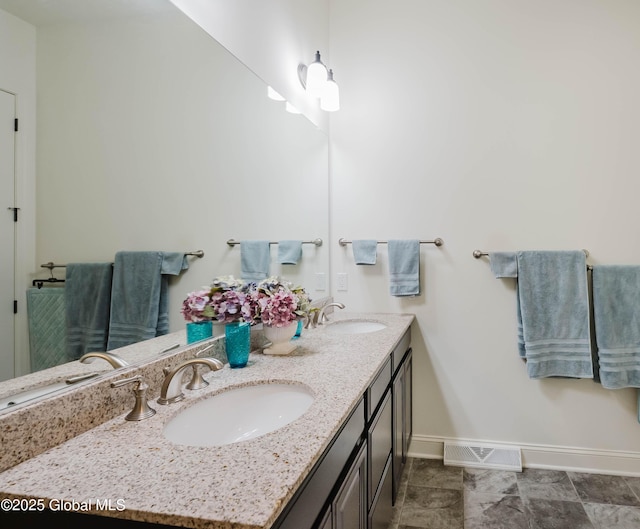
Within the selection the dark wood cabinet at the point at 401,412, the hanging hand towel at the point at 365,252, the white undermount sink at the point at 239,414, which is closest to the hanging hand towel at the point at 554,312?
the dark wood cabinet at the point at 401,412

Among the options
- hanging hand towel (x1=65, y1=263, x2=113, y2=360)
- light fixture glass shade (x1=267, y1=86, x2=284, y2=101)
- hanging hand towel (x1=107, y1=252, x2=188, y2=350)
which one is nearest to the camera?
hanging hand towel (x1=65, y1=263, x2=113, y2=360)

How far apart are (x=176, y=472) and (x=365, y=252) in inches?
74.1

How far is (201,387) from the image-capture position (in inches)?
45.8

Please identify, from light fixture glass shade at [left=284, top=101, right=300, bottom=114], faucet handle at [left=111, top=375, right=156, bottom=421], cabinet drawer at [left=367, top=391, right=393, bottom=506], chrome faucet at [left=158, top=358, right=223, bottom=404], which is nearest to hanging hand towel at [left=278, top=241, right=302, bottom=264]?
light fixture glass shade at [left=284, top=101, right=300, bottom=114]

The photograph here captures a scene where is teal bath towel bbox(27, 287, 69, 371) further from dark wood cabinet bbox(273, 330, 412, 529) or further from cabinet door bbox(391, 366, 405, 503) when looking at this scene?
cabinet door bbox(391, 366, 405, 503)

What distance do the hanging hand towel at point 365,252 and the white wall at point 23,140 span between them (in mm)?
1817

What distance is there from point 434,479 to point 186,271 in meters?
1.81

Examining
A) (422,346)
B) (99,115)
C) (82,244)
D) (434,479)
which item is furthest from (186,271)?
(434,479)

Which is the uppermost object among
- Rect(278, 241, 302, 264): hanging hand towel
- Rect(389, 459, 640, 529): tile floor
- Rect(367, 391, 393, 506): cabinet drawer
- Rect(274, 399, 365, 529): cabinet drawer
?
Rect(278, 241, 302, 264): hanging hand towel

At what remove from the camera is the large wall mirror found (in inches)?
35.3

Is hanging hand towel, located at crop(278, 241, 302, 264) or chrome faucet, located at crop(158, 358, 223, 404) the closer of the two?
A: chrome faucet, located at crop(158, 358, 223, 404)

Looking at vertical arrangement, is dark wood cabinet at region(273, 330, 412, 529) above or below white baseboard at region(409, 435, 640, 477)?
above

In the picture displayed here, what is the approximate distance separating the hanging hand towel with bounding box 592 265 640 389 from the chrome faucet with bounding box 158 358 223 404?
206 cm

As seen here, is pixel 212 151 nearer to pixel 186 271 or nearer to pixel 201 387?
pixel 186 271
